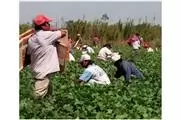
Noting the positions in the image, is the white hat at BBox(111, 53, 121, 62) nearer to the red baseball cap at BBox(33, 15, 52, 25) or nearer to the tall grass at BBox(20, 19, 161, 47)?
the tall grass at BBox(20, 19, 161, 47)

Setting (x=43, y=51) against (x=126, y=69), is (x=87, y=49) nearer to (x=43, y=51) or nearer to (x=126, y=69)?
(x=126, y=69)

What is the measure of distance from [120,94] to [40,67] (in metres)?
1.06

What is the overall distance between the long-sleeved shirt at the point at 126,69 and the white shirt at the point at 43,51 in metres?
0.96

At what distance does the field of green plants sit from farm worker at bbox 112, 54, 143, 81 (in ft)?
0.24

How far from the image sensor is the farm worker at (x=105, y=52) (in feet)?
32.4

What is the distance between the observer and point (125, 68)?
985cm

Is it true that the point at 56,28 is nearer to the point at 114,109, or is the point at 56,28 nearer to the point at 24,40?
the point at 24,40

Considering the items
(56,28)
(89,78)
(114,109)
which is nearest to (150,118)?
(114,109)

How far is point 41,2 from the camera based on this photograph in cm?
955

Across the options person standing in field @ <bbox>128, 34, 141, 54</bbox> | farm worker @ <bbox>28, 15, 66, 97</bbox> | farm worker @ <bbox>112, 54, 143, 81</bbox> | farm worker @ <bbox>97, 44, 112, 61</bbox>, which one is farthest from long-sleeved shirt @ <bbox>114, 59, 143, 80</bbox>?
farm worker @ <bbox>28, 15, 66, 97</bbox>

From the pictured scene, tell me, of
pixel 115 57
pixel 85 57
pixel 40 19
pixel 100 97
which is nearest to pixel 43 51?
pixel 40 19

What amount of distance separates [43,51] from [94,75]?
74 centimetres

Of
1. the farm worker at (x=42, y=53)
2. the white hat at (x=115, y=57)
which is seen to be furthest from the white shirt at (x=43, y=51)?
the white hat at (x=115, y=57)

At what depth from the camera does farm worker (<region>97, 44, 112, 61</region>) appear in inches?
389
